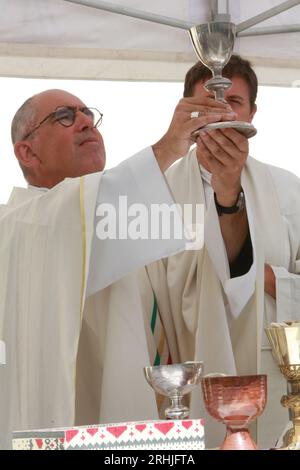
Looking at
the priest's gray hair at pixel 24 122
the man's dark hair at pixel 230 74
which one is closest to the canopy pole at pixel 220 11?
the man's dark hair at pixel 230 74

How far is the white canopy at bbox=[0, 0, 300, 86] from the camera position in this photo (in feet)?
10.8

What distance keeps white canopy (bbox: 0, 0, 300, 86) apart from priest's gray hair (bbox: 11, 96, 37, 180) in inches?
9.5

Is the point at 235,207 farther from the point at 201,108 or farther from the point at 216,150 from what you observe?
the point at 201,108

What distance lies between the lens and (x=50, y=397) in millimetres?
2547

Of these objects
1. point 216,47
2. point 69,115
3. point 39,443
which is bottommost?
point 39,443

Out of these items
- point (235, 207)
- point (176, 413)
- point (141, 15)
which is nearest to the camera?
point (176, 413)

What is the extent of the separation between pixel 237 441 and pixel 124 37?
201cm

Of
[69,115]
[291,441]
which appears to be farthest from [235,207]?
[291,441]

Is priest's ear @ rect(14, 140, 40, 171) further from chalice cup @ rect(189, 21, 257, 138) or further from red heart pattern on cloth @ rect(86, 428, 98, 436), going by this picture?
red heart pattern on cloth @ rect(86, 428, 98, 436)

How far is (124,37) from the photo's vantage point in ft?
11.0

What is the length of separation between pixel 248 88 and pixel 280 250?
1.75 ft

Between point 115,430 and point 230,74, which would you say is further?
point 230,74

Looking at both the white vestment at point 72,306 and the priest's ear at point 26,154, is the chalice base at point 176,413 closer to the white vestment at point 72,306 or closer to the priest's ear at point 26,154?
the white vestment at point 72,306

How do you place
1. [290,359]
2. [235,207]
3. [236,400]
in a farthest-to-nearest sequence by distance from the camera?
1. [235,207]
2. [290,359]
3. [236,400]
